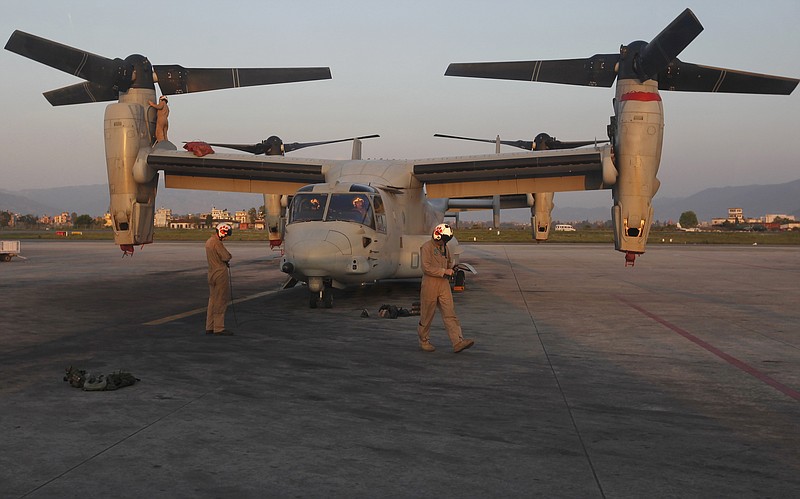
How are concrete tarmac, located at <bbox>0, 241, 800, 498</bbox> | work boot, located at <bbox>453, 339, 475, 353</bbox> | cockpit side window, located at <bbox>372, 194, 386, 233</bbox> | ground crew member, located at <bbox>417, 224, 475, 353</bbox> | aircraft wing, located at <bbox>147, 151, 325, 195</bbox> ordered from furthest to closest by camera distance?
aircraft wing, located at <bbox>147, 151, 325, 195</bbox>, cockpit side window, located at <bbox>372, 194, 386, 233</bbox>, ground crew member, located at <bbox>417, 224, 475, 353</bbox>, work boot, located at <bbox>453, 339, 475, 353</bbox>, concrete tarmac, located at <bbox>0, 241, 800, 498</bbox>

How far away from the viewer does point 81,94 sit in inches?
784

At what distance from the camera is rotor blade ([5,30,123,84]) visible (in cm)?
1642

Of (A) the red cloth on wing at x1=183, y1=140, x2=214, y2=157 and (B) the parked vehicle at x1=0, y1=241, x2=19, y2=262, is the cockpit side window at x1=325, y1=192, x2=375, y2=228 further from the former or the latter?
(B) the parked vehicle at x1=0, y1=241, x2=19, y2=262

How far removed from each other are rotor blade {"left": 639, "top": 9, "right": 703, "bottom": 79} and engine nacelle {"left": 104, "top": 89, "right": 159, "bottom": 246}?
1271 cm

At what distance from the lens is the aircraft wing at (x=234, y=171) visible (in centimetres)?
1827

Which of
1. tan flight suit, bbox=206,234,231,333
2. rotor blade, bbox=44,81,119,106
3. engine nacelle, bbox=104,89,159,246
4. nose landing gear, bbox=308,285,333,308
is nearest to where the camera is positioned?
tan flight suit, bbox=206,234,231,333

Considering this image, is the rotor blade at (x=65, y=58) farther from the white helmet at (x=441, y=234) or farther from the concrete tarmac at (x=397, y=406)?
the white helmet at (x=441, y=234)

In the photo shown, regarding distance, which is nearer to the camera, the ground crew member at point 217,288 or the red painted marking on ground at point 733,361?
the red painted marking on ground at point 733,361

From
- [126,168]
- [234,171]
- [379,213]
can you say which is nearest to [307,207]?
[379,213]

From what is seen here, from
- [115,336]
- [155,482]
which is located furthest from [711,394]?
[115,336]

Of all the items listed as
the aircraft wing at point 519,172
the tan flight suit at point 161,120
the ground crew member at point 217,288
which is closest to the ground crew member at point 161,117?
the tan flight suit at point 161,120

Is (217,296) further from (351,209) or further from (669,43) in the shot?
(669,43)

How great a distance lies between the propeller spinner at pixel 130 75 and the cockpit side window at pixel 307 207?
5.17 meters

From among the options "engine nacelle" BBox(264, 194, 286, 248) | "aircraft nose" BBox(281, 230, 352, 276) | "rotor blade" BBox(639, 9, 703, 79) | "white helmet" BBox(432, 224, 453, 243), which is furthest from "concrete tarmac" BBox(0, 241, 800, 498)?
"engine nacelle" BBox(264, 194, 286, 248)
